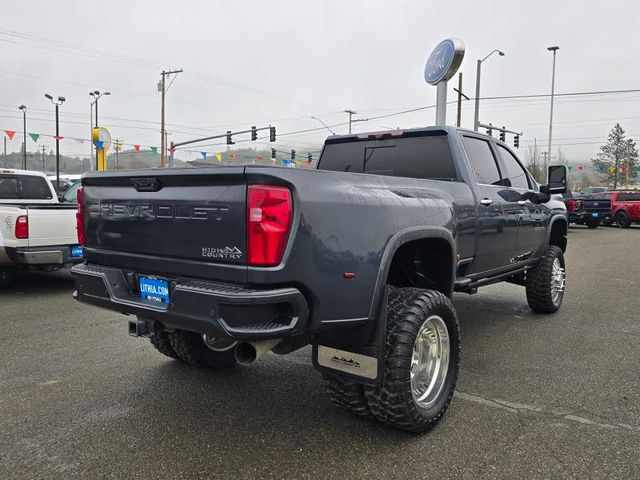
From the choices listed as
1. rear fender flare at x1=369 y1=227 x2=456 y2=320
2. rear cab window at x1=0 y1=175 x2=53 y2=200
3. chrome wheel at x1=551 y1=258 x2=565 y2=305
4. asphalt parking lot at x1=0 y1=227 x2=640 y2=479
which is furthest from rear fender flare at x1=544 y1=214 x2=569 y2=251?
rear cab window at x1=0 y1=175 x2=53 y2=200

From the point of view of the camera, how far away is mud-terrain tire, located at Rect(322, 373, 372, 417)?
10.00ft

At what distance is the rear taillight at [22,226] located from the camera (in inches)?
270

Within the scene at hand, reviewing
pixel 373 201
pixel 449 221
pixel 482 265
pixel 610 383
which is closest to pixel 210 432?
pixel 373 201

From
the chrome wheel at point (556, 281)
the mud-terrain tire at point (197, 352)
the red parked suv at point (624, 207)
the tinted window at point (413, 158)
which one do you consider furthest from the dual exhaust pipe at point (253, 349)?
the red parked suv at point (624, 207)

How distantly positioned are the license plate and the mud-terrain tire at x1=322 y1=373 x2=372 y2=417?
1.01 metres

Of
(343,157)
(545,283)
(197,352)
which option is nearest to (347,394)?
(197,352)

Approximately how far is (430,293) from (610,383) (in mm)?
1865

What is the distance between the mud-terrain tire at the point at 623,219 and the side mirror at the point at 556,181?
20.8 metres

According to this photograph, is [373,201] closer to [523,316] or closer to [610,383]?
[610,383]

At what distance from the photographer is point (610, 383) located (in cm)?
404

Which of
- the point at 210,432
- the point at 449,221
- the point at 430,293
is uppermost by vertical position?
the point at 449,221

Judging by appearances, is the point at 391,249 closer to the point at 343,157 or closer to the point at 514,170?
the point at 343,157

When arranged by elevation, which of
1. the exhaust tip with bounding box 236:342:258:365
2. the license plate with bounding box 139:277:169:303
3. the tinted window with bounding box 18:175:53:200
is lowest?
the exhaust tip with bounding box 236:342:258:365

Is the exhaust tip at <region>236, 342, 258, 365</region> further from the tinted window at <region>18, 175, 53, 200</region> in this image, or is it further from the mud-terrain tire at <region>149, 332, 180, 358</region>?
the tinted window at <region>18, 175, 53, 200</region>
